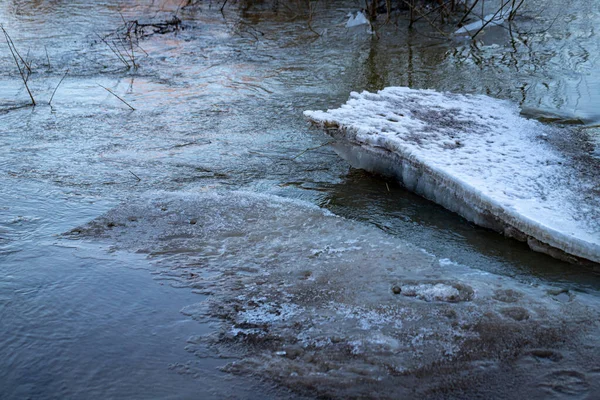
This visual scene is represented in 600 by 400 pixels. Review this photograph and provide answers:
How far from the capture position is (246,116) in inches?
224

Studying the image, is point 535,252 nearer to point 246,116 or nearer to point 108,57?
point 246,116

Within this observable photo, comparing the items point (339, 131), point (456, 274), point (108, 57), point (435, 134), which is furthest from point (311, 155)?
point (108, 57)

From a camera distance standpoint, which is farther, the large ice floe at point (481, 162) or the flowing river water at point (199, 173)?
the large ice floe at point (481, 162)

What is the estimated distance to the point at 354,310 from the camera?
9.57ft

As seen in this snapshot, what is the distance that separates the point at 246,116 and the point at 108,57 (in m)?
3.18

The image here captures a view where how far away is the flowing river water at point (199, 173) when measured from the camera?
2663mm

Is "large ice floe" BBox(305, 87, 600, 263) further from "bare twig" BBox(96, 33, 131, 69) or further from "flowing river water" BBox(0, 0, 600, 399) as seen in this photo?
"bare twig" BBox(96, 33, 131, 69)

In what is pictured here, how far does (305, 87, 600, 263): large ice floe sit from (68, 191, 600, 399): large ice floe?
1.42 feet

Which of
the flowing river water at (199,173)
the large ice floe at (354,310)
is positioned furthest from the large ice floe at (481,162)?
the large ice floe at (354,310)

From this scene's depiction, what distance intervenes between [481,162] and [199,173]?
205 centimetres

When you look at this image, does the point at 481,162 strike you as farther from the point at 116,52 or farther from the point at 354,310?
the point at 116,52

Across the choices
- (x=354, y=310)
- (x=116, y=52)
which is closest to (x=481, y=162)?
(x=354, y=310)

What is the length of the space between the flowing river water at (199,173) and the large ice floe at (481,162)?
150 mm

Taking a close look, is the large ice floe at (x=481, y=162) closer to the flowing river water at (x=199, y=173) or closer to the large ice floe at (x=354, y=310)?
the flowing river water at (x=199, y=173)
